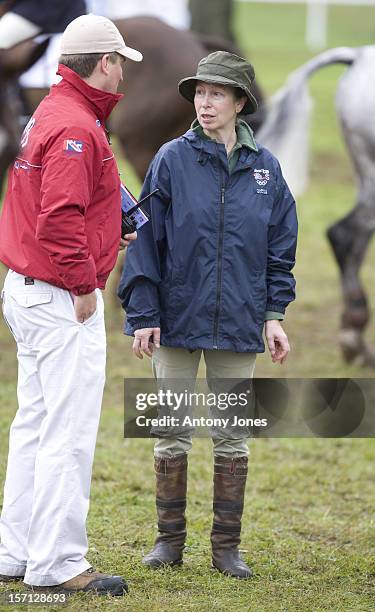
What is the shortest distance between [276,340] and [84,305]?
817mm

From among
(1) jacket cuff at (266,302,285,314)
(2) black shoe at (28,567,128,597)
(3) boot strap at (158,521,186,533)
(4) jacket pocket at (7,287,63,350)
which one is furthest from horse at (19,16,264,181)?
(2) black shoe at (28,567,128,597)

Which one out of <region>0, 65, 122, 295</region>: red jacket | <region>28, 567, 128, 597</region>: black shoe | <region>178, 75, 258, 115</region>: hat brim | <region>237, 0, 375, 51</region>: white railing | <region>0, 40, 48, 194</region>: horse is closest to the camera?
<region>0, 40, 48, 194</region>: horse

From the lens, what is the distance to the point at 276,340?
13.0 ft

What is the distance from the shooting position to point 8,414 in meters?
6.24

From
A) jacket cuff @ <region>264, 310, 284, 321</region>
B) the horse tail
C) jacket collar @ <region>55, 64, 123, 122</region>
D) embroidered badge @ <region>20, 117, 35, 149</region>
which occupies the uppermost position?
the horse tail

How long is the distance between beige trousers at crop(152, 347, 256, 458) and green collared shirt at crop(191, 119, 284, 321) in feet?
0.54

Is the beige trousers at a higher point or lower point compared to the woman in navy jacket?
lower

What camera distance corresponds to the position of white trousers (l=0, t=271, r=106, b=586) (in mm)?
3518

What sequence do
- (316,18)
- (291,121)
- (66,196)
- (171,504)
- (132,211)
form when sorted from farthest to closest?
(316,18) → (291,121) → (171,504) → (132,211) → (66,196)

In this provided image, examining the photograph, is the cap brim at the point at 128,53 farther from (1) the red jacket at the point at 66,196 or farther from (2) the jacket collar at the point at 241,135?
(2) the jacket collar at the point at 241,135

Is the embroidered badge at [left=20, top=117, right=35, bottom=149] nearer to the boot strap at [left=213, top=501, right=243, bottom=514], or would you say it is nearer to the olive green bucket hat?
the olive green bucket hat

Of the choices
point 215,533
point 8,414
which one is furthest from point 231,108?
point 8,414

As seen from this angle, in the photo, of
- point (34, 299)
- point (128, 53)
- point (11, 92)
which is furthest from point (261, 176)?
point (11, 92)

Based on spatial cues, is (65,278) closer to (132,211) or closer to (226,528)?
(132,211)
